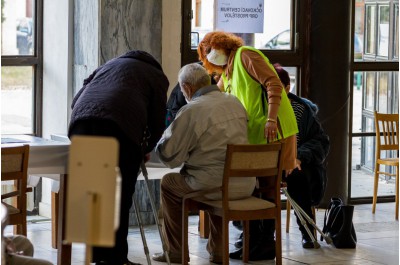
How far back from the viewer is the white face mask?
6133 mm

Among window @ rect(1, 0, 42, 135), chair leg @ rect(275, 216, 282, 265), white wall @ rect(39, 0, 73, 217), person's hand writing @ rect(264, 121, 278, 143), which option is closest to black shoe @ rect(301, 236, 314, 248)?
chair leg @ rect(275, 216, 282, 265)

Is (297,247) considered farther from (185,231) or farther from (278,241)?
(185,231)

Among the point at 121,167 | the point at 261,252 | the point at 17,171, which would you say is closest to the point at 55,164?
the point at 17,171

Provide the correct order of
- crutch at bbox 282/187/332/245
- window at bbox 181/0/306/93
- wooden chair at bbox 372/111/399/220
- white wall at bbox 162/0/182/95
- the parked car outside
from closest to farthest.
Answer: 1. crutch at bbox 282/187/332/245
2. white wall at bbox 162/0/182/95
3. the parked car outside
4. window at bbox 181/0/306/93
5. wooden chair at bbox 372/111/399/220

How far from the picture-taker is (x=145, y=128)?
17.7ft

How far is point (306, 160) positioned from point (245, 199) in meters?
0.94

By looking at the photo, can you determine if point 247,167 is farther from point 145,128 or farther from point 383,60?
point 383,60

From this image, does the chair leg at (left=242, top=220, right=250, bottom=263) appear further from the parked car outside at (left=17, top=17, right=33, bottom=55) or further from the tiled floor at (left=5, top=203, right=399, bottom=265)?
the parked car outside at (left=17, top=17, right=33, bottom=55)

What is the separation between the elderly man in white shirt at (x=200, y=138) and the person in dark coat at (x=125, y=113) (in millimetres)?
149

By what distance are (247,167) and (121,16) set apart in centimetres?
203

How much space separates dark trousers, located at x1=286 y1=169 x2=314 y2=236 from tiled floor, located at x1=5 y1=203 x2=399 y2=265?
0.27 meters

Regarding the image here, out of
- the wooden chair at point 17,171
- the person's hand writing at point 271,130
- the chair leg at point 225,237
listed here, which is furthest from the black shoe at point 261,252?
the wooden chair at point 17,171

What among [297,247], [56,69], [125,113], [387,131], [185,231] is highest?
[56,69]

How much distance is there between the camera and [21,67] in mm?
7512
